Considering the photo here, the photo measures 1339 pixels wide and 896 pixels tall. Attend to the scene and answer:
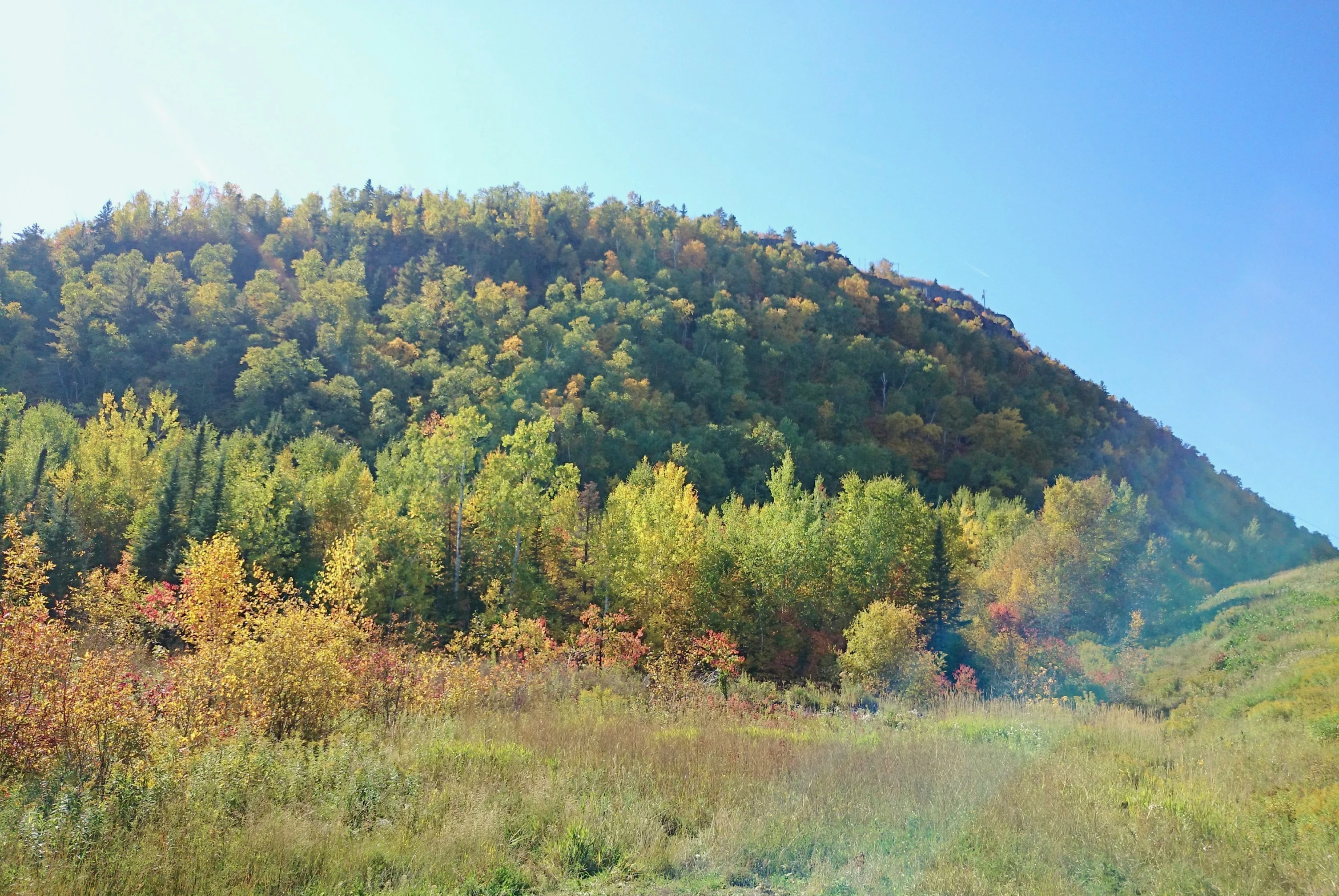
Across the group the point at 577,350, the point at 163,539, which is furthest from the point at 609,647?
the point at 577,350

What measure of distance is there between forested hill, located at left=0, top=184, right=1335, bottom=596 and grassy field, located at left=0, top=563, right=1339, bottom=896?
192ft

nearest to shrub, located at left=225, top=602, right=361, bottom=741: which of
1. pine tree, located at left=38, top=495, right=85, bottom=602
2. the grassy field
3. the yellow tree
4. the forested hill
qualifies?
the grassy field

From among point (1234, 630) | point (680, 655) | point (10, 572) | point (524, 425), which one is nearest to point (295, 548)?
point (524, 425)

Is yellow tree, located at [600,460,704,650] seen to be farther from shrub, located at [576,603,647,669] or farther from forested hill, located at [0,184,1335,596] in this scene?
forested hill, located at [0,184,1335,596]

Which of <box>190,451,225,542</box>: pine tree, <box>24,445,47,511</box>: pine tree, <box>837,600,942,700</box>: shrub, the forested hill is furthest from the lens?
the forested hill

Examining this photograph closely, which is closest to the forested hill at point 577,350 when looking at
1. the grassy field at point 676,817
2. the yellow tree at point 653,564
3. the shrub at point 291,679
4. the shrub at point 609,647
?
the yellow tree at point 653,564

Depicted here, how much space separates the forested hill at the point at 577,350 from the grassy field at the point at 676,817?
5842cm

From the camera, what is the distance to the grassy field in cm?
509

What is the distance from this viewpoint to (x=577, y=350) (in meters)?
90.4

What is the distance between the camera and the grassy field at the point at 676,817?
5094 mm

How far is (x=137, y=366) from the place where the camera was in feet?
272

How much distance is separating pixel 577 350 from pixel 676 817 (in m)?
86.3

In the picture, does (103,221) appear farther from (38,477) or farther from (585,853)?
(585,853)

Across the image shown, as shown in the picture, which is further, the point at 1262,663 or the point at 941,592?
the point at 941,592
